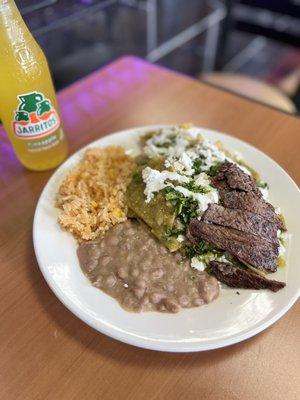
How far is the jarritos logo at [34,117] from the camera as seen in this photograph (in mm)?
1146

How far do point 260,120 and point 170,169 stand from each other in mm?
694

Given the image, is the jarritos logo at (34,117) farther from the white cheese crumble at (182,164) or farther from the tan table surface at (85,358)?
the white cheese crumble at (182,164)

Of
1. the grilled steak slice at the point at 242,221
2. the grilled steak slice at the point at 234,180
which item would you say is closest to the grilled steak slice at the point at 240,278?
the grilled steak slice at the point at 242,221

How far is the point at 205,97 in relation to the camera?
5.76 feet

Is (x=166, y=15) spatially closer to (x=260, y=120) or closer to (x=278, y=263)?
(x=260, y=120)

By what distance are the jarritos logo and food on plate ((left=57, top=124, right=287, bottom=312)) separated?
202mm

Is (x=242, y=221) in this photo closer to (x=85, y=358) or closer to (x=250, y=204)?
(x=250, y=204)

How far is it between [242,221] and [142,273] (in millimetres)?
315

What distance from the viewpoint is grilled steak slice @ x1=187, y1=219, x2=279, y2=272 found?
983 millimetres

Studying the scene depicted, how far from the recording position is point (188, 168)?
112cm

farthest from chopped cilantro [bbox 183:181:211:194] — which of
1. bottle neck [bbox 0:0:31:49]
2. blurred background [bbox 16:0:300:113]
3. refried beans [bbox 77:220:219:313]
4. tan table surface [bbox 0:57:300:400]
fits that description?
blurred background [bbox 16:0:300:113]

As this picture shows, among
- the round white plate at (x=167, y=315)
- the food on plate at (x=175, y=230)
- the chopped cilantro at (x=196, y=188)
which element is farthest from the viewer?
the chopped cilantro at (x=196, y=188)

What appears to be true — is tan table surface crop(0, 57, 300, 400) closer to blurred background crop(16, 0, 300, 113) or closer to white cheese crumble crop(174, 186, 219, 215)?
white cheese crumble crop(174, 186, 219, 215)

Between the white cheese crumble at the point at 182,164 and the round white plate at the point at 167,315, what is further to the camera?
the white cheese crumble at the point at 182,164
